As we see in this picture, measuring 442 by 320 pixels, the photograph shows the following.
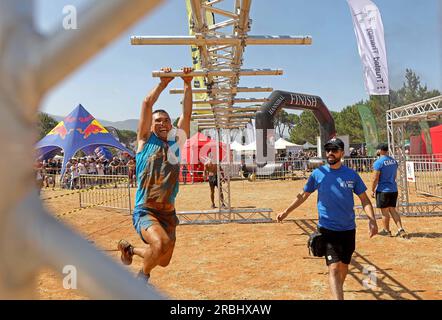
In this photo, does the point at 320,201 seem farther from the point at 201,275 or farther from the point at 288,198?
the point at 288,198

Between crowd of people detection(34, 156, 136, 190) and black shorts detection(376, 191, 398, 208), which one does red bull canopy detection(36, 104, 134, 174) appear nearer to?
crowd of people detection(34, 156, 136, 190)

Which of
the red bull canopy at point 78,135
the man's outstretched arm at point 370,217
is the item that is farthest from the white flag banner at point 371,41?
the red bull canopy at point 78,135

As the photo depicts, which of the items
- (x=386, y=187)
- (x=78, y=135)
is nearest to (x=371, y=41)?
(x=386, y=187)

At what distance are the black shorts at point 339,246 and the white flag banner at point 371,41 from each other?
1004 cm

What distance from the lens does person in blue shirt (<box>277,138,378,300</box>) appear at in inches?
143

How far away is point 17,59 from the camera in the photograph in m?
0.51

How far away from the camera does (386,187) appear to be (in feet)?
23.9

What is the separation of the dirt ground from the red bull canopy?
12253 mm

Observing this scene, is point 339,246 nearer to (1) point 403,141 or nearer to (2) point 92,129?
(1) point 403,141

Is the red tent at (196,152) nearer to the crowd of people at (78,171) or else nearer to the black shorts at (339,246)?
the crowd of people at (78,171)

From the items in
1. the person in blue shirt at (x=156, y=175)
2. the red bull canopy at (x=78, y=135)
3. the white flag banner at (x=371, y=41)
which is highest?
the white flag banner at (x=371, y=41)

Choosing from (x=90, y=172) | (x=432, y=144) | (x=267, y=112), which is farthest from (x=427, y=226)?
(x=432, y=144)

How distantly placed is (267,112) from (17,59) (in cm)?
1398

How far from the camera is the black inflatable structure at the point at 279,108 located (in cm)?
1407
